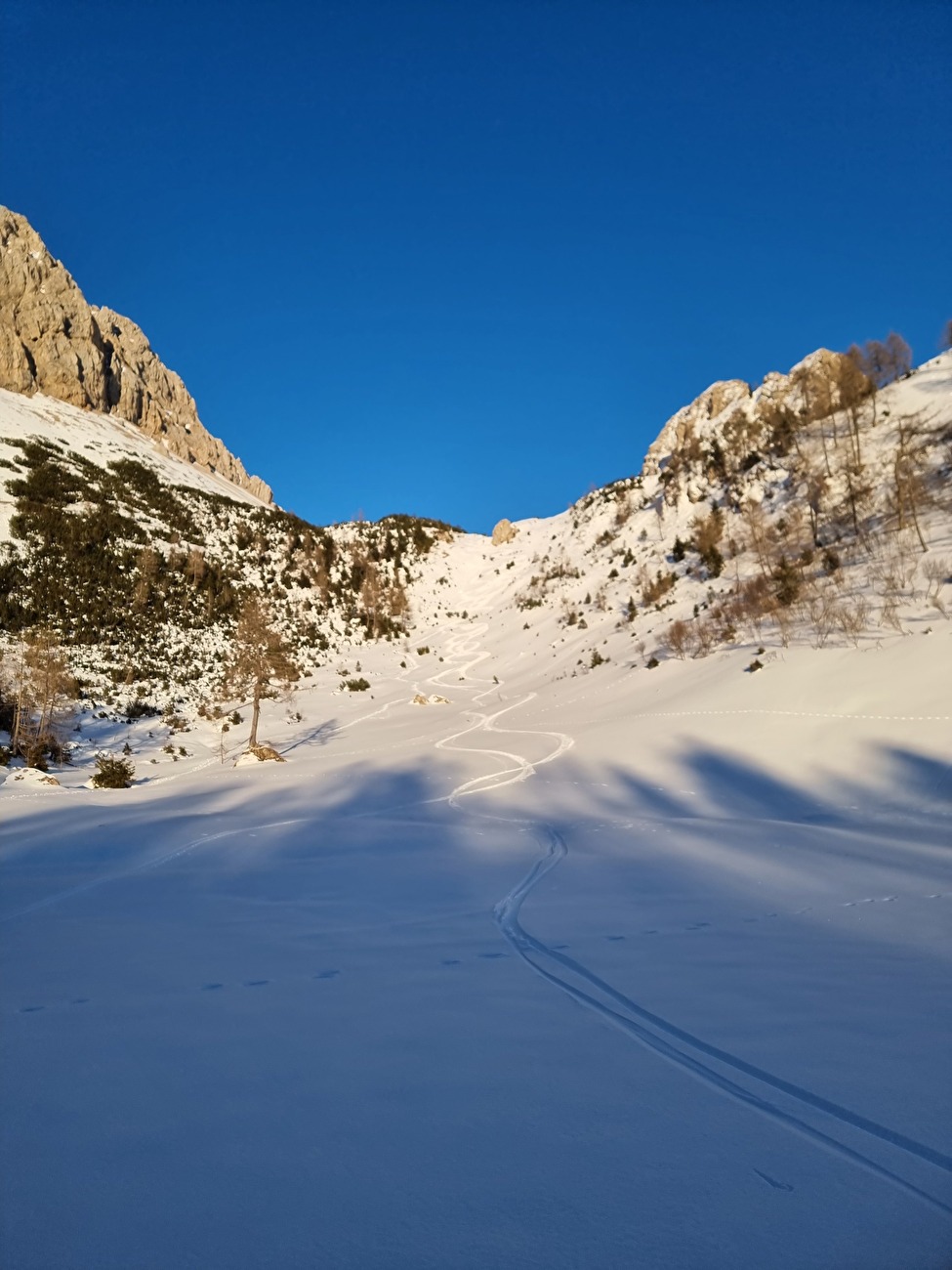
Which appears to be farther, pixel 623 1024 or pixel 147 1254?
pixel 623 1024

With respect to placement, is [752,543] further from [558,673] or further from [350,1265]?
[350,1265]

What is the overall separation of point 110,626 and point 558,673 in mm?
23569

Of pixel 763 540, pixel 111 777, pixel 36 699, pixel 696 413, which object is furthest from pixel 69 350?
pixel 763 540

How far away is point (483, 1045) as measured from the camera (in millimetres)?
2752

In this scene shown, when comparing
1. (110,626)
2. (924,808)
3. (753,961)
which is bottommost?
(924,808)

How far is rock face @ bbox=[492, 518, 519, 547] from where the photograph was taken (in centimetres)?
6931

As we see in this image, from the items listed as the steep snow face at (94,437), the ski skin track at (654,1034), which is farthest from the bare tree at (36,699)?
the steep snow face at (94,437)

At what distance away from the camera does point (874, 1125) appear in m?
2.09

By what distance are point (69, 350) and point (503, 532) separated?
44527 millimetres

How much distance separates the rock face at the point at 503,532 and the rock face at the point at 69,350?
1266 inches

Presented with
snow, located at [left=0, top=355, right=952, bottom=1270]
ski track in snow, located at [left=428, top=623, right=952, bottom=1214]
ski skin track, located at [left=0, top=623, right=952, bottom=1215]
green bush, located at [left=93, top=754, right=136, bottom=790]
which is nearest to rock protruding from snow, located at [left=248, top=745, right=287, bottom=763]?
green bush, located at [left=93, top=754, right=136, bottom=790]

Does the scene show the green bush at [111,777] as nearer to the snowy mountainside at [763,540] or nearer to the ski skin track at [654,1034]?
the ski skin track at [654,1034]

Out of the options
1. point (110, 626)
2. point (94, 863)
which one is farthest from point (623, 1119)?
point (110, 626)

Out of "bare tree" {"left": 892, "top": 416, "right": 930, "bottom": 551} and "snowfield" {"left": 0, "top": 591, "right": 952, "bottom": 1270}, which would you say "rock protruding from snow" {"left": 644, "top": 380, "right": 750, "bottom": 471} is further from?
"snowfield" {"left": 0, "top": 591, "right": 952, "bottom": 1270}
